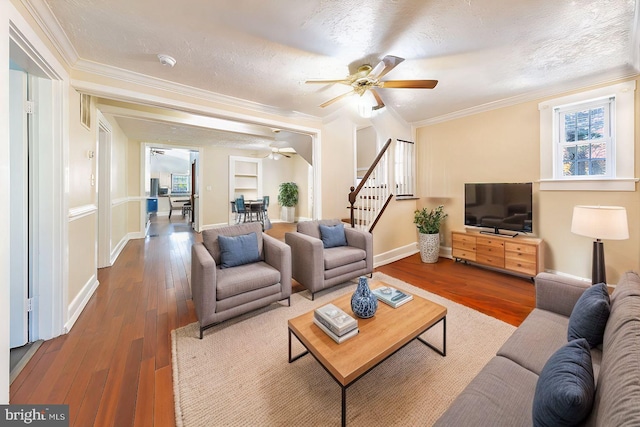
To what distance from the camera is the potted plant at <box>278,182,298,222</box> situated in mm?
8195

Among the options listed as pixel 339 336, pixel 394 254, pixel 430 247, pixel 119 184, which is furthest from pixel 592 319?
pixel 119 184

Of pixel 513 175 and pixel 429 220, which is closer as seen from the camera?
pixel 513 175

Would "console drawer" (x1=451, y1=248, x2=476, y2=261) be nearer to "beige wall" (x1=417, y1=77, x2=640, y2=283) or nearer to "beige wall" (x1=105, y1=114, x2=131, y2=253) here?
"beige wall" (x1=417, y1=77, x2=640, y2=283)

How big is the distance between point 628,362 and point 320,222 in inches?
112

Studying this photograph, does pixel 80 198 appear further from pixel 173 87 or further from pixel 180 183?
pixel 180 183

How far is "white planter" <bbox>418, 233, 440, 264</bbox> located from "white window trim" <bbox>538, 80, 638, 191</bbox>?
1.61 m

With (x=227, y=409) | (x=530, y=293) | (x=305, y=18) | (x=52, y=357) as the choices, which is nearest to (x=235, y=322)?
(x=227, y=409)

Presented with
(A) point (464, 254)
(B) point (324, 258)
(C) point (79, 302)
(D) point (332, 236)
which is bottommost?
(C) point (79, 302)

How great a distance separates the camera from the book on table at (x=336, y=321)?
1.39 meters

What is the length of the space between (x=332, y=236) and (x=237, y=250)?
1.26 metres

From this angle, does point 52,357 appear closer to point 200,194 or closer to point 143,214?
point 143,214

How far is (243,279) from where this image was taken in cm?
215

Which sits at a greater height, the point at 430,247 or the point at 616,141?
the point at 616,141

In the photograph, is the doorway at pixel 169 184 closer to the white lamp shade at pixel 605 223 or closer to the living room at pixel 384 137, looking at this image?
the living room at pixel 384 137
